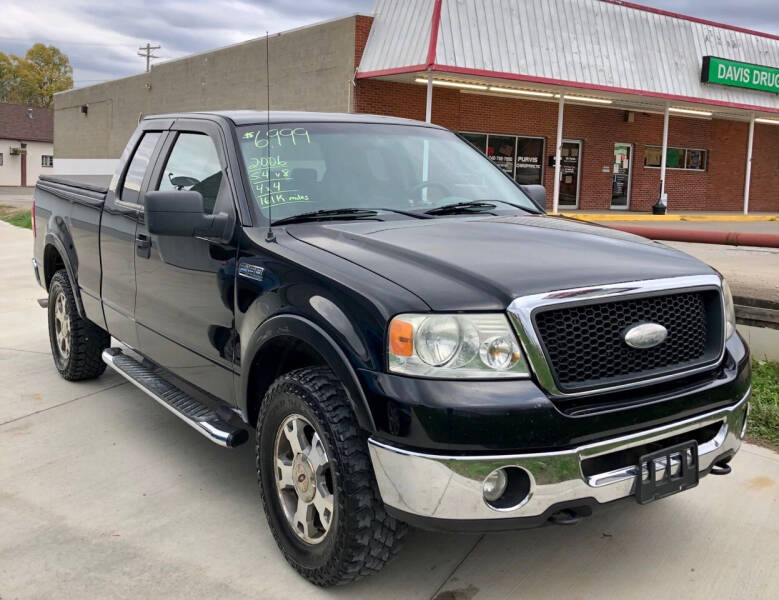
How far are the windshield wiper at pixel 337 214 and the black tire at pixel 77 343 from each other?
2.66 meters

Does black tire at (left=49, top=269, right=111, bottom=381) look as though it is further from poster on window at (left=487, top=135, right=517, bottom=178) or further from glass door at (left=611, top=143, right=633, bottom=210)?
glass door at (left=611, top=143, right=633, bottom=210)

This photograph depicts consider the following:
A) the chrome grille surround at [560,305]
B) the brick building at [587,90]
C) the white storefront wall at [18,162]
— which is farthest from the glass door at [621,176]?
the white storefront wall at [18,162]

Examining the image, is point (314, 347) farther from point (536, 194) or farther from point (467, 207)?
point (536, 194)

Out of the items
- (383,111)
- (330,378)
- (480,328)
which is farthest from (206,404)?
(383,111)

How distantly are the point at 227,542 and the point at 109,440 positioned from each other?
5.29ft

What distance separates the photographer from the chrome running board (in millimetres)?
3578

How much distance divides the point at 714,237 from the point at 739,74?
21.1 meters

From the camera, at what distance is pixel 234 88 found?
993 inches

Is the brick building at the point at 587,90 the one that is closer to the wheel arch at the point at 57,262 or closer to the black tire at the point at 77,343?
the wheel arch at the point at 57,262

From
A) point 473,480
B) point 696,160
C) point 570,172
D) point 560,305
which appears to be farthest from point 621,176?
point 473,480

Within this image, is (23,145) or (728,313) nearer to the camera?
(728,313)

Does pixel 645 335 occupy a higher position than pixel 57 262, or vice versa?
pixel 645 335

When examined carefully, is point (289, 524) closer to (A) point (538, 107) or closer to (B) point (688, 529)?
(B) point (688, 529)

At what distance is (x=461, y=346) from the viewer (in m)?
2.62
